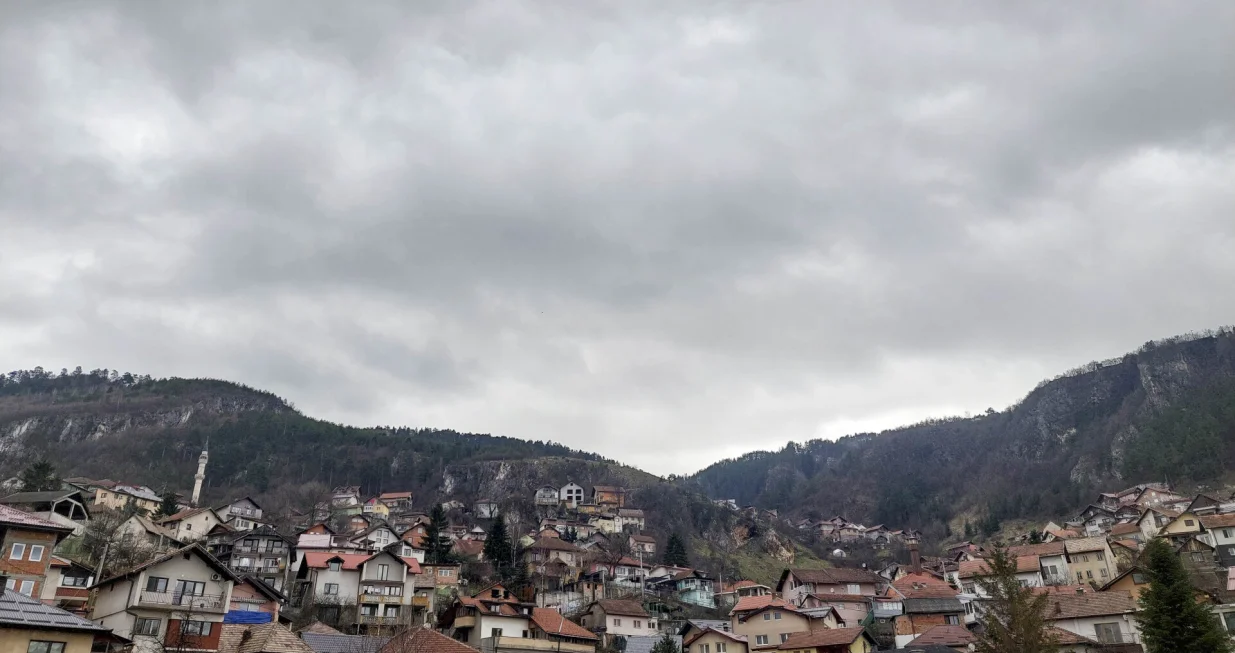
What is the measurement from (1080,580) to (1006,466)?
136 meters

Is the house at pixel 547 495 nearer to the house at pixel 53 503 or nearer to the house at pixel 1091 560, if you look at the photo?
the house at pixel 53 503

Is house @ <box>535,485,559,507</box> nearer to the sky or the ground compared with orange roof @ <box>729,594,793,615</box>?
nearer to the sky

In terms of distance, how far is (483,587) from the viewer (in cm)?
7531

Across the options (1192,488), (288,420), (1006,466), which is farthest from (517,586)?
(1006,466)

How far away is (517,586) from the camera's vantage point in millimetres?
75938

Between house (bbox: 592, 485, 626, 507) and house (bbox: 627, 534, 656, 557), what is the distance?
71.0 feet

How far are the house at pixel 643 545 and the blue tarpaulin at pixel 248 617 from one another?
70.7 metres

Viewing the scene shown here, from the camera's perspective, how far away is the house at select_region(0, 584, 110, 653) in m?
22.2

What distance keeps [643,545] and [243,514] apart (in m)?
57.6

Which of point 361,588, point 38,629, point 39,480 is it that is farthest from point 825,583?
point 39,480

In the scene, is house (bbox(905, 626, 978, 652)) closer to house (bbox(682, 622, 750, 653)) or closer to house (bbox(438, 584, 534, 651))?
house (bbox(682, 622, 750, 653))

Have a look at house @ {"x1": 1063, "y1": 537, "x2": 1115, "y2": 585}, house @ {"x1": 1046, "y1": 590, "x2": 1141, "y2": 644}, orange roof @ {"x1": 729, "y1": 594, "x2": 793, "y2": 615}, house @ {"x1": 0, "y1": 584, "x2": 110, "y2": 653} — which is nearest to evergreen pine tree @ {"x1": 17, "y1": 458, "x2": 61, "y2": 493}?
house @ {"x1": 0, "y1": 584, "x2": 110, "y2": 653}

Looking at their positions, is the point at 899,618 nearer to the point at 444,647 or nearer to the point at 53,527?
the point at 444,647

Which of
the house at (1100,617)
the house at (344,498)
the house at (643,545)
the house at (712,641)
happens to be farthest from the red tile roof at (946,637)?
the house at (344,498)
